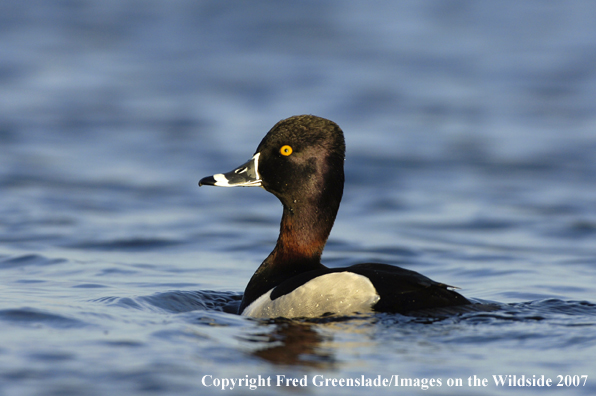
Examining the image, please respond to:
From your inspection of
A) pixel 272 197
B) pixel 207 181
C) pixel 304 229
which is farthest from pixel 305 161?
pixel 272 197

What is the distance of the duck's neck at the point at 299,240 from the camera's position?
18.6 ft

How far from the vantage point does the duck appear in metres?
4.93

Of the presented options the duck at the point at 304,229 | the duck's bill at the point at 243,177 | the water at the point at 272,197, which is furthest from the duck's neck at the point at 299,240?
the water at the point at 272,197

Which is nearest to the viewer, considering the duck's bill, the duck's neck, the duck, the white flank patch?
the white flank patch

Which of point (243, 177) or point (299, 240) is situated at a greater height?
point (243, 177)

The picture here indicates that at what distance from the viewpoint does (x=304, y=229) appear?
18.7 ft

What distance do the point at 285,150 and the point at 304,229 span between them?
21.9 inches

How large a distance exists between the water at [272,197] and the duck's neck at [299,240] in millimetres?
539

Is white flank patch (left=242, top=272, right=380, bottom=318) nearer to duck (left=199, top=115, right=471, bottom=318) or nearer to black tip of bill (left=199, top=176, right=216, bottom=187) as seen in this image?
duck (left=199, top=115, right=471, bottom=318)

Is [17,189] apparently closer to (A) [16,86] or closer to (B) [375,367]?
(A) [16,86]

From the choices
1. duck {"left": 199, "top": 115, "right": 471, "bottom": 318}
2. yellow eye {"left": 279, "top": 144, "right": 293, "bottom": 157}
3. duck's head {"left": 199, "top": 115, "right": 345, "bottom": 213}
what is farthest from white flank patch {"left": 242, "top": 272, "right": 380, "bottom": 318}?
yellow eye {"left": 279, "top": 144, "right": 293, "bottom": 157}

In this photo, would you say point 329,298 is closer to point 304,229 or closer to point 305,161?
point 304,229

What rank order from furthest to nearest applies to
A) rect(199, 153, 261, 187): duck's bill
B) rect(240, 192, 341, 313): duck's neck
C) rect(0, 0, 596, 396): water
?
rect(199, 153, 261, 187): duck's bill
rect(240, 192, 341, 313): duck's neck
rect(0, 0, 596, 396): water

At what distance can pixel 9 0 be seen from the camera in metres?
19.8
